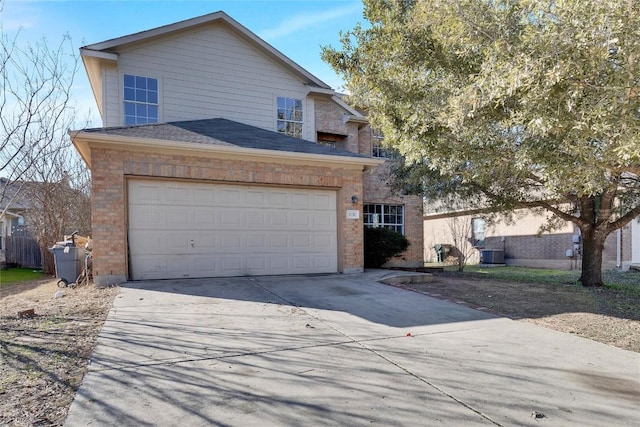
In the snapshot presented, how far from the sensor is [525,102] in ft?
15.6

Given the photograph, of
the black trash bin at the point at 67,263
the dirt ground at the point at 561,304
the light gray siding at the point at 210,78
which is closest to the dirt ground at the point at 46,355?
the black trash bin at the point at 67,263

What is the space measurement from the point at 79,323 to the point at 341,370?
4046 millimetres

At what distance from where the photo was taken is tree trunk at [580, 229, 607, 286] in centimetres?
1030

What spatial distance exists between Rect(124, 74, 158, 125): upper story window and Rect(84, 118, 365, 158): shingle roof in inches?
52.2

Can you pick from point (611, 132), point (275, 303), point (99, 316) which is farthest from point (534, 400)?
point (99, 316)

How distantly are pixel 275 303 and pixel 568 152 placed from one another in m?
5.15

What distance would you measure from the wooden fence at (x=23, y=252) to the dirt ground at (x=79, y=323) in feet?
26.1

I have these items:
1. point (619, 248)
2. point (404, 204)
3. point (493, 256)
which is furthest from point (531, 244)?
point (404, 204)

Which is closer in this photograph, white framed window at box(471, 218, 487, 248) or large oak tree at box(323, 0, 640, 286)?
large oak tree at box(323, 0, 640, 286)

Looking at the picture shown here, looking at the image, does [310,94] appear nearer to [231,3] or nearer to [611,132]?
[231,3]

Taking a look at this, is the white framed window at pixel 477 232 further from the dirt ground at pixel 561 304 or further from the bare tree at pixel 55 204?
the bare tree at pixel 55 204

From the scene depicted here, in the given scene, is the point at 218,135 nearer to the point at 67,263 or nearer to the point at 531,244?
the point at 67,263

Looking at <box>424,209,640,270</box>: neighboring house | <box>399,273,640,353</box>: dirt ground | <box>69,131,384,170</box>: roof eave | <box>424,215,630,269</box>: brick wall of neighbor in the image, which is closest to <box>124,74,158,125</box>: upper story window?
<box>69,131,384,170</box>: roof eave

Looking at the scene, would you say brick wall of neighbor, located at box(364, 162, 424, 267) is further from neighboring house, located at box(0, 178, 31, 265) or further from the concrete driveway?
neighboring house, located at box(0, 178, 31, 265)
